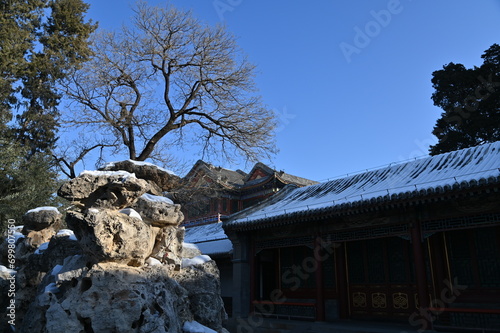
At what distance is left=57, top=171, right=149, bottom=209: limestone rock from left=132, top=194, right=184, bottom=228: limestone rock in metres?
0.15

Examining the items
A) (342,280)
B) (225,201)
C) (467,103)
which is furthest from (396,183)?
(225,201)

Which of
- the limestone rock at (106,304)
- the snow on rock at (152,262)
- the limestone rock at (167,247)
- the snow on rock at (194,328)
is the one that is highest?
the limestone rock at (167,247)

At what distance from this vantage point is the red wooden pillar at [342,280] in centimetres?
1038

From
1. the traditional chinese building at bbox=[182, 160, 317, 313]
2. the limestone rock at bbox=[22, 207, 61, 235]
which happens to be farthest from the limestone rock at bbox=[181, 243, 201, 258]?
the traditional chinese building at bbox=[182, 160, 317, 313]

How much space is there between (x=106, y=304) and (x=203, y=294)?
127cm

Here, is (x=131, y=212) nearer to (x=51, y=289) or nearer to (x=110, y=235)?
(x=110, y=235)

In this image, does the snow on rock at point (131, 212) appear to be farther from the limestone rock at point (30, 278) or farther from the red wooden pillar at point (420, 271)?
the red wooden pillar at point (420, 271)

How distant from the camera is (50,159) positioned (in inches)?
465

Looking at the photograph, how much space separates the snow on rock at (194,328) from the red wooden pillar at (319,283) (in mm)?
6081

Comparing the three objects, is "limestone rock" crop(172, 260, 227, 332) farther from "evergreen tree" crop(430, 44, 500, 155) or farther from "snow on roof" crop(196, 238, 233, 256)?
"evergreen tree" crop(430, 44, 500, 155)

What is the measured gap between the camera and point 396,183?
9.29 metres

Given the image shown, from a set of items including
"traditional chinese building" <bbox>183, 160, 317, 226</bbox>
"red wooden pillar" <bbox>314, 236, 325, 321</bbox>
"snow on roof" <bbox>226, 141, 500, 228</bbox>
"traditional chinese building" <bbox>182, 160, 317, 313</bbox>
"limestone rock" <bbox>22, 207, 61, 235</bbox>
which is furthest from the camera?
"traditional chinese building" <bbox>183, 160, 317, 226</bbox>

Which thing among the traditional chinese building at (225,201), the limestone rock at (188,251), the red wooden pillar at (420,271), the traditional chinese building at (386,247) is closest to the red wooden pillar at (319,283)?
the traditional chinese building at (386,247)

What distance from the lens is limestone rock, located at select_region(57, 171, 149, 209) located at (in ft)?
13.8
